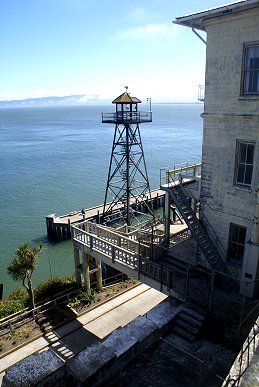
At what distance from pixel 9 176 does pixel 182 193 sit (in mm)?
60887

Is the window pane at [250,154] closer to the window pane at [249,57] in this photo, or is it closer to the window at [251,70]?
the window at [251,70]

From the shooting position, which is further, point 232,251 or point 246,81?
point 232,251

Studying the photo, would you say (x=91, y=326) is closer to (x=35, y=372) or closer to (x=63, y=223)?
(x=35, y=372)

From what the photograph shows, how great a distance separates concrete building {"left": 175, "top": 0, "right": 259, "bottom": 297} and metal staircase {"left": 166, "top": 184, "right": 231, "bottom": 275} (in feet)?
1.46

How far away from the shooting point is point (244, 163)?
1425 centimetres

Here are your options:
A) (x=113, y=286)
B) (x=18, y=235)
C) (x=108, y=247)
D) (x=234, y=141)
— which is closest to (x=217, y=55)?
(x=234, y=141)

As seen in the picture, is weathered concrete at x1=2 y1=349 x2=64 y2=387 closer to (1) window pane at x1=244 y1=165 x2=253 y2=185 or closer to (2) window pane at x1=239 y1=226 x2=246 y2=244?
(2) window pane at x1=239 y1=226 x2=246 y2=244

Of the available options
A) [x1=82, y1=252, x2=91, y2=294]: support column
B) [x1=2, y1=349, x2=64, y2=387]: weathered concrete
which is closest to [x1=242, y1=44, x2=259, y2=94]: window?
[x1=2, y1=349, x2=64, y2=387]: weathered concrete

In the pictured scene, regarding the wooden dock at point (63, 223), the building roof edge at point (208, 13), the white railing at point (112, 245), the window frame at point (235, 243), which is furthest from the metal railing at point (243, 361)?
the wooden dock at point (63, 223)

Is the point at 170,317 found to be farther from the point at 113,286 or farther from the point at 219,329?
the point at 113,286

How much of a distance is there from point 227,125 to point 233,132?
0.42 meters

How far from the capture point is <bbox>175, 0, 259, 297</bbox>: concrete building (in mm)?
13148

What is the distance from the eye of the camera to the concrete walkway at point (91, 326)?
15.8m

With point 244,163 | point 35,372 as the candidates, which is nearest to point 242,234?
point 244,163
